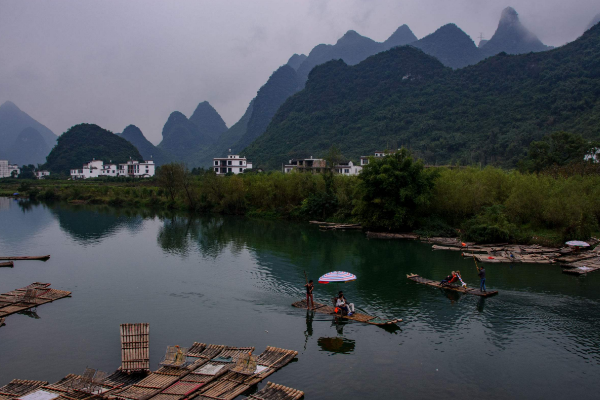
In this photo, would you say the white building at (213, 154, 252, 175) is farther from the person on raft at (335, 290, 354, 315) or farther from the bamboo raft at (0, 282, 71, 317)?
the person on raft at (335, 290, 354, 315)

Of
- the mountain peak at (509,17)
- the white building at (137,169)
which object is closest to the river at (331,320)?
the white building at (137,169)

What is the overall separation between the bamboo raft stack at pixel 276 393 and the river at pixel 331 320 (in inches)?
32.2

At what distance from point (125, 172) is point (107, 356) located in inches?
4290

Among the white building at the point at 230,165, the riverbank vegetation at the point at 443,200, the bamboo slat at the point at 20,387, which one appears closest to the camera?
the bamboo slat at the point at 20,387

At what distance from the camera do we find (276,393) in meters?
10.5

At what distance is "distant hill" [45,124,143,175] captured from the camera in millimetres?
130625

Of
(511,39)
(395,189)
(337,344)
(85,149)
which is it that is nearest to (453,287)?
(337,344)

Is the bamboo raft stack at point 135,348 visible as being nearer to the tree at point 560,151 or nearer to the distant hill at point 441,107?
the tree at point 560,151

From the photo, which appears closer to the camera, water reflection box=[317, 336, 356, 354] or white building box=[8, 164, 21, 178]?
water reflection box=[317, 336, 356, 354]

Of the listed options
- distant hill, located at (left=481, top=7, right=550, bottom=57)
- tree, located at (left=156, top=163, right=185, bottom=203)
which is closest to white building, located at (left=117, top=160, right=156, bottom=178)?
tree, located at (left=156, top=163, right=185, bottom=203)

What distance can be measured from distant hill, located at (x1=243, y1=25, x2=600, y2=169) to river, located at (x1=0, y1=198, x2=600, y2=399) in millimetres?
46349

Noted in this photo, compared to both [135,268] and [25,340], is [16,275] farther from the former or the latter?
[25,340]

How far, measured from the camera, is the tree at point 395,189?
35.9 meters

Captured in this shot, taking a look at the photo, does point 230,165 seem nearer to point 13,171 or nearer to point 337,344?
point 13,171
